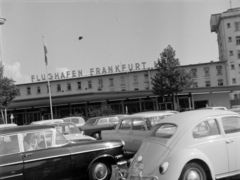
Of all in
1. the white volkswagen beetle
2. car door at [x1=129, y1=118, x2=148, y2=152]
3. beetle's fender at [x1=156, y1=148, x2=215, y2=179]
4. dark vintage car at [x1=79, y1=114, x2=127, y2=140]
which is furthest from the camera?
dark vintage car at [x1=79, y1=114, x2=127, y2=140]

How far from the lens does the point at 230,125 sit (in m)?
5.73

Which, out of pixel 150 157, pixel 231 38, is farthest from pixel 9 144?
pixel 231 38

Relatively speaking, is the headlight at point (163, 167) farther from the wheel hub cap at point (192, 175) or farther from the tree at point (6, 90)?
the tree at point (6, 90)

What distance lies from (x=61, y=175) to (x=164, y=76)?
2822 cm

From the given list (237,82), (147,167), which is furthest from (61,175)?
(237,82)

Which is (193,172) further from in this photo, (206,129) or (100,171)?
(100,171)

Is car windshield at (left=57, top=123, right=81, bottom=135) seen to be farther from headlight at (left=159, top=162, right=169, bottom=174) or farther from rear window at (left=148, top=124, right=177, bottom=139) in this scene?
headlight at (left=159, top=162, right=169, bottom=174)

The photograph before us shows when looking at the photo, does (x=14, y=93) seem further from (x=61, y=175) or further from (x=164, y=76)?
(x=61, y=175)

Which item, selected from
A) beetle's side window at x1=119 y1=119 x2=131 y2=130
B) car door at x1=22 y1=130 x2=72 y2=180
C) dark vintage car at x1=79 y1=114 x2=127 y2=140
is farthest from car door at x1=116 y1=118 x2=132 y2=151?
dark vintage car at x1=79 y1=114 x2=127 y2=140

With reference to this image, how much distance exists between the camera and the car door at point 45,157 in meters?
5.98

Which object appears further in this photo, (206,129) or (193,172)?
(206,129)

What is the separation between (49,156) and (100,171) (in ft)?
4.87

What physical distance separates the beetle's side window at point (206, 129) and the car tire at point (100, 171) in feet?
9.40

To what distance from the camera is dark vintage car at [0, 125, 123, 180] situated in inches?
230
